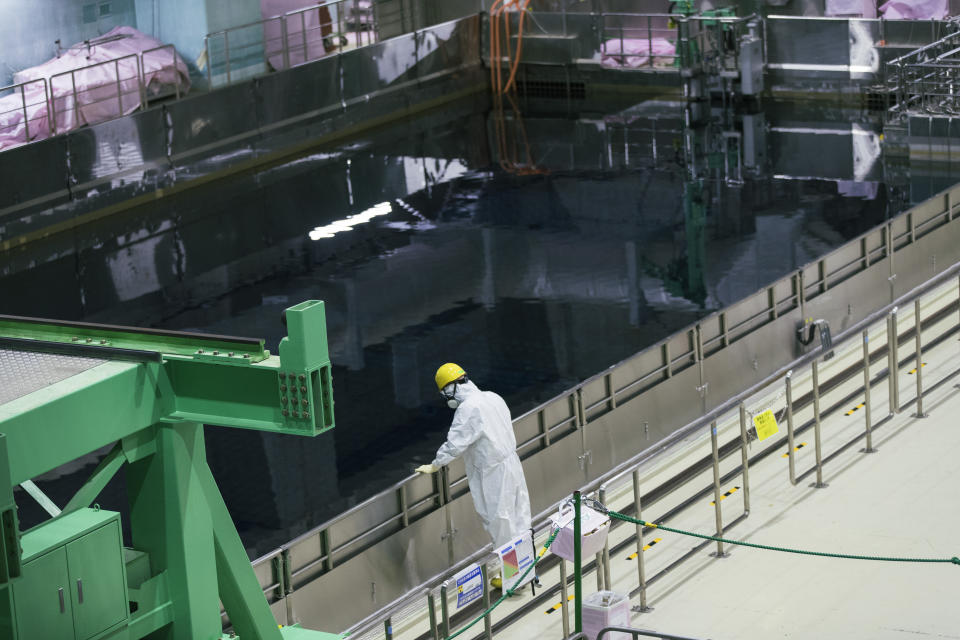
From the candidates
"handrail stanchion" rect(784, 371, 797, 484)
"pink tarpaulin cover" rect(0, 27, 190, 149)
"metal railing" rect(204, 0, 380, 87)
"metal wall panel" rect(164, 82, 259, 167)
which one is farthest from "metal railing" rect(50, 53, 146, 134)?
"handrail stanchion" rect(784, 371, 797, 484)

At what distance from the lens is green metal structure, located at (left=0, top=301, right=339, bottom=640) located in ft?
16.0

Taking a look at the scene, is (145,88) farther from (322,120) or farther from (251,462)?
(251,462)

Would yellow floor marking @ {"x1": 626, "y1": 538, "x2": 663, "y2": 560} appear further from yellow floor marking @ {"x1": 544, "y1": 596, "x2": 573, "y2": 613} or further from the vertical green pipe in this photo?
the vertical green pipe

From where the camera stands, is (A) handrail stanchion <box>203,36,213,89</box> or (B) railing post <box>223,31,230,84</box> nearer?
(A) handrail stanchion <box>203,36,213,89</box>

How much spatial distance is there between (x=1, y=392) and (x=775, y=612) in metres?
3.69

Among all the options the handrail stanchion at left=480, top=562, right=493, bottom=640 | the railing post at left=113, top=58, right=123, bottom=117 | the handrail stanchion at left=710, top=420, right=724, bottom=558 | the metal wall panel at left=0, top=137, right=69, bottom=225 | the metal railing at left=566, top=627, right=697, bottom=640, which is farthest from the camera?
the railing post at left=113, top=58, right=123, bottom=117

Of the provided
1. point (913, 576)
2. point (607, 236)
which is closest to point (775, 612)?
point (913, 576)

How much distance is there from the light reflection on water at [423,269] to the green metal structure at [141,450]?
393 cm

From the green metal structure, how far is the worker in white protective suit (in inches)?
79.8

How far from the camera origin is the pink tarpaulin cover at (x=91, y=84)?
16625 mm

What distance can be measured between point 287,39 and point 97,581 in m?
15.6

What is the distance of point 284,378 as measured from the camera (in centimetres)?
501

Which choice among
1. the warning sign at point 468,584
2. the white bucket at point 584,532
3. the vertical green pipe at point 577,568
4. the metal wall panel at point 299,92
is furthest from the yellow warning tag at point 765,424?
the metal wall panel at point 299,92

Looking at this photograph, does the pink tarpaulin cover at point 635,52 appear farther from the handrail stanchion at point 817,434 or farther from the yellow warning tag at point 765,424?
the yellow warning tag at point 765,424
